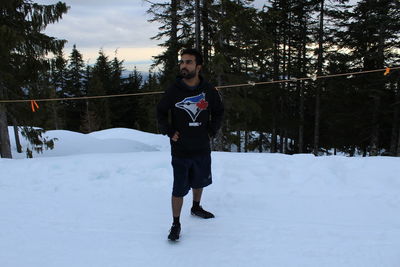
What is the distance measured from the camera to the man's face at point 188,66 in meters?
3.10

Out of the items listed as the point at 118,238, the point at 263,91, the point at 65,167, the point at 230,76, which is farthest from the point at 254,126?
the point at 118,238

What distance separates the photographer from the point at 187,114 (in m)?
3.20

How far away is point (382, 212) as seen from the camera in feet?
12.4

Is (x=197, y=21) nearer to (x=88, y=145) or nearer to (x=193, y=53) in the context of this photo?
(x=88, y=145)

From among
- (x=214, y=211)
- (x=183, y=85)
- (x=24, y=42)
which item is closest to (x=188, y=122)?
(x=183, y=85)

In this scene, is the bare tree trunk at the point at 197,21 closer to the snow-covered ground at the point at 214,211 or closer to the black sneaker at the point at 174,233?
the snow-covered ground at the point at 214,211

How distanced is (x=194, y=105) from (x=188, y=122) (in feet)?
0.66

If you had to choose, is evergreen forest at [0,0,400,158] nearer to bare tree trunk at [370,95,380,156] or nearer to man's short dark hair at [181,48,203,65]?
bare tree trunk at [370,95,380,156]

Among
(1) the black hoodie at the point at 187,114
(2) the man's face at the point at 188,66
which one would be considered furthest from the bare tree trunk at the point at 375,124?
(2) the man's face at the point at 188,66

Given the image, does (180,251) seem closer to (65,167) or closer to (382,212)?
(382,212)

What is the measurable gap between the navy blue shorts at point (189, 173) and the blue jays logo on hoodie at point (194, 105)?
489 millimetres

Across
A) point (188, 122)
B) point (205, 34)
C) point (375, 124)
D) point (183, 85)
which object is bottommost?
point (375, 124)

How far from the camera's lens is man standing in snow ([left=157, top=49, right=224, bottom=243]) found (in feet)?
10.3

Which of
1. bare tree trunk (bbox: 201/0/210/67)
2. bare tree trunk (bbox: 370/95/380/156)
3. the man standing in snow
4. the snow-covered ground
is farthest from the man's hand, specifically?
bare tree trunk (bbox: 370/95/380/156)
